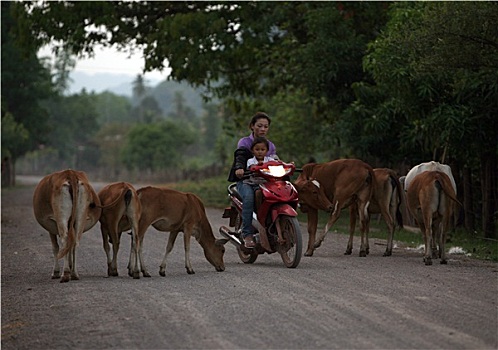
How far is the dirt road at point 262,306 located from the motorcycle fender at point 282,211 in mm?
723

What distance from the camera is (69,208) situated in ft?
38.5

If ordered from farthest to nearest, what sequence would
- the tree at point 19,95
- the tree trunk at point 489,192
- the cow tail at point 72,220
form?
the tree at point 19,95
the tree trunk at point 489,192
the cow tail at point 72,220

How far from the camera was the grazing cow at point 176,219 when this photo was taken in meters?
12.2

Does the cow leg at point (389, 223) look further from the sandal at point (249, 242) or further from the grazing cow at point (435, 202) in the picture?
the sandal at point (249, 242)

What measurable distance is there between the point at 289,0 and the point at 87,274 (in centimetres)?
1653

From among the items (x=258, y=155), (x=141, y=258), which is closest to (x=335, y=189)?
(x=258, y=155)

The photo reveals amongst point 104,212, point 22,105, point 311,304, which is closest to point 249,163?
point 104,212

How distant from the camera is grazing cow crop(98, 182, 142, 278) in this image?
39.0ft

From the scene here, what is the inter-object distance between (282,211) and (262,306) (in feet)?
12.0

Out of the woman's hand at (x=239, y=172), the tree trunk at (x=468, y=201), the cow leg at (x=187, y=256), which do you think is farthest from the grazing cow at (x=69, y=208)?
the tree trunk at (x=468, y=201)

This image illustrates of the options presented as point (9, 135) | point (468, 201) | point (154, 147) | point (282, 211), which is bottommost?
Answer: point (468, 201)

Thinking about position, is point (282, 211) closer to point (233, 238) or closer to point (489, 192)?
point (233, 238)

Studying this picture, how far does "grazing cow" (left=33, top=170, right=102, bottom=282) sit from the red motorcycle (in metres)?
2.21

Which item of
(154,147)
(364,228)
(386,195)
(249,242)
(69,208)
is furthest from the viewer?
(154,147)
